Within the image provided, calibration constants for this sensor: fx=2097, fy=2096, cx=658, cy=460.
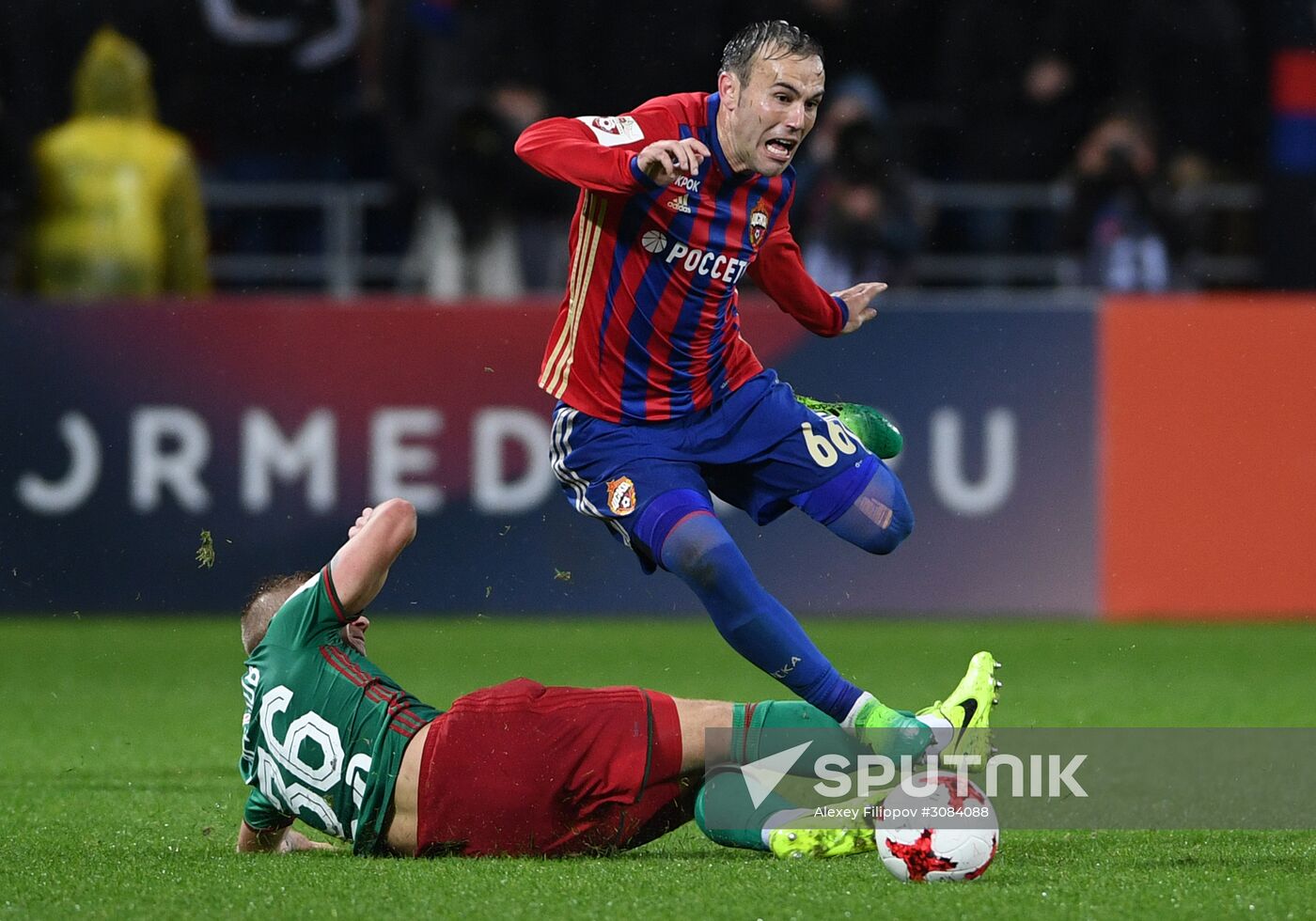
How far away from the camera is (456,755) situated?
4773mm

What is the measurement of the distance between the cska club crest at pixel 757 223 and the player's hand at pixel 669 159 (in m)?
0.58

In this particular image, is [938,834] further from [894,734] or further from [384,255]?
[384,255]

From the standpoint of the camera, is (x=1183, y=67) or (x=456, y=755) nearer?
(x=456, y=755)

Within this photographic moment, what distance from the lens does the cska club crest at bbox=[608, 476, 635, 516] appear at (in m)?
5.50

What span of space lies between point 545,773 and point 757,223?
5.58ft

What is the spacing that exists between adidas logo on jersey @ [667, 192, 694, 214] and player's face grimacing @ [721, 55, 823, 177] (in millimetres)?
197

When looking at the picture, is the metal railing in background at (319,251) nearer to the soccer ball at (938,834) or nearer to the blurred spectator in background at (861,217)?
the blurred spectator in background at (861,217)

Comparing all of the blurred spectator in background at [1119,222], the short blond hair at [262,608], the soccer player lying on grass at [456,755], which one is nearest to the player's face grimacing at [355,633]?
the soccer player lying on grass at [456,755]

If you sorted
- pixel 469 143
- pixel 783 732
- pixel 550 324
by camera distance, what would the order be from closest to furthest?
1. pixel 783 732
2. pixel 550 324
3. pixel 469 143

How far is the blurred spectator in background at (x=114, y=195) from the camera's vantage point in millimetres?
10172

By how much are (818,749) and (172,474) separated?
548 cm

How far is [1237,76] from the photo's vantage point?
38.0 ft

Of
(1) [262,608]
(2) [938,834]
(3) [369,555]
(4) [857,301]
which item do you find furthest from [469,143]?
(2) [938,834]

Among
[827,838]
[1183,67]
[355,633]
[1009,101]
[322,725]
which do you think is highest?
[1183,67]
